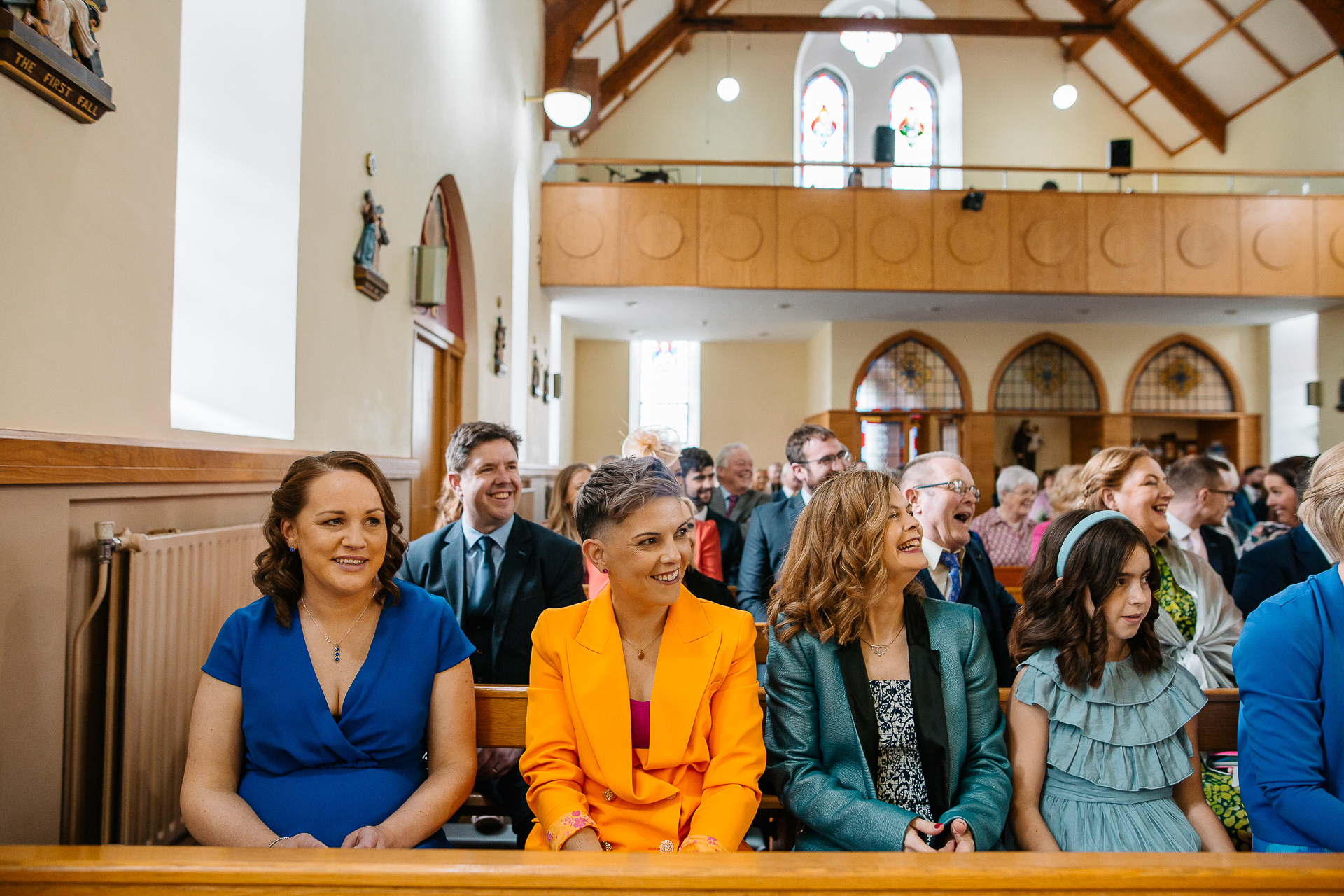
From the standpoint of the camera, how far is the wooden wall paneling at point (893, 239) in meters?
9.95

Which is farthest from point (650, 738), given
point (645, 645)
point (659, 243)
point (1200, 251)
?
point (1200, 251)

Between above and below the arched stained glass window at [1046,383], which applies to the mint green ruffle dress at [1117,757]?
below

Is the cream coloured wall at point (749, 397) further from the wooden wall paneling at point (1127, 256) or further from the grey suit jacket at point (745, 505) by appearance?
the grey suit jacket at point (745, 505)

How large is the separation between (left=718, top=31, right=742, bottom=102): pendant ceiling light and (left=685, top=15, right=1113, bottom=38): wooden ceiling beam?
46 centimetres

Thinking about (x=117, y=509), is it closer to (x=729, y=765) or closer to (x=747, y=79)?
(x=729, y=765)

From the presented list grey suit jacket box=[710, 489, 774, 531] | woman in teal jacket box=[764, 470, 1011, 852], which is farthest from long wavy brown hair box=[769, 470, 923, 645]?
grey suit jacket box=[710, 489, 774, 531]

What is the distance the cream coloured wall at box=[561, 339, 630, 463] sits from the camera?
1395 centimetres

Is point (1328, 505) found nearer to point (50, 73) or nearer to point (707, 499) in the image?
point (50, 73)

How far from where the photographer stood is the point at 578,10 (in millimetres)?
9367

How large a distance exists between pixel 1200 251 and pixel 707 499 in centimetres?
829

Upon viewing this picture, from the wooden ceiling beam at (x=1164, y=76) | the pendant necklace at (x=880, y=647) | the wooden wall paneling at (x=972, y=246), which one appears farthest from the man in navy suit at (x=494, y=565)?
the wooden ceiling beam at (x=1164, y=76)

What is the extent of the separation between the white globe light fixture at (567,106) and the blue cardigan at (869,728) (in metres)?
6.25

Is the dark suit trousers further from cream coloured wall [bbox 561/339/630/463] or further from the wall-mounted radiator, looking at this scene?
cream coloured wall [bbox 561/339/630/463]

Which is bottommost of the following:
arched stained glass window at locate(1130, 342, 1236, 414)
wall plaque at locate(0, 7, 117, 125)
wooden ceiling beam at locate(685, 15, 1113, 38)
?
wall plaque at locate(0, 7, 117, 125)
